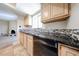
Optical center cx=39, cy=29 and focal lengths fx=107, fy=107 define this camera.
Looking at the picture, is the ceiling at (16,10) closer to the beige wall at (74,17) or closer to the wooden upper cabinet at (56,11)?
the wooden upper cabinet at (56,11)

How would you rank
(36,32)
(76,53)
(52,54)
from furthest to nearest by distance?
1. (36,32)
2. (52,54)
3. (76,53)

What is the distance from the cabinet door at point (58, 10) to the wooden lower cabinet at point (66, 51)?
0.66 m

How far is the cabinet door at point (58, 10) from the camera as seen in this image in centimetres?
137

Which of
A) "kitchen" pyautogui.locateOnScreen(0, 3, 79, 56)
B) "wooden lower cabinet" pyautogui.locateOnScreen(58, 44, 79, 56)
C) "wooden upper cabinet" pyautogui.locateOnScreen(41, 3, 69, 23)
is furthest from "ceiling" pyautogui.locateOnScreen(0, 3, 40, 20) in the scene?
"wooden lower cabinet" pyautogui.locateOnScreen(58, 44, 79, 56)

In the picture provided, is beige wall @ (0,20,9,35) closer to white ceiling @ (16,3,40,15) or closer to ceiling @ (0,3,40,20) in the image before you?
ceiling @ (0,3,40,20)

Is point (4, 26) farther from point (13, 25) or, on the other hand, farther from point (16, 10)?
point (16, 10)

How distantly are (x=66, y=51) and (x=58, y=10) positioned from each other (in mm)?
829

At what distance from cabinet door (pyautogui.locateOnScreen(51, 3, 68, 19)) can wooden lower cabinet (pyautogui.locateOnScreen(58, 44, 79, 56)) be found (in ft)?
2.16

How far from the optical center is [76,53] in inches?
28.5

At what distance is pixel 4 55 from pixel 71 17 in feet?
3.03

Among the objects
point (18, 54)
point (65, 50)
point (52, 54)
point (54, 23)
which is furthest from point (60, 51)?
point (54, 23)

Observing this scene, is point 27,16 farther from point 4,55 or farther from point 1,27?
point 4,55

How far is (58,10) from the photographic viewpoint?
1.50m

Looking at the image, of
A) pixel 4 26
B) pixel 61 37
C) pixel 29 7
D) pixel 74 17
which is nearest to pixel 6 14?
pixel 4 26
